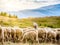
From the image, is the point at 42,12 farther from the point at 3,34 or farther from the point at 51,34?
the point at 3,34

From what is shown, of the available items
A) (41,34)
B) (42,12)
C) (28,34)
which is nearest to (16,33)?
(28,34)

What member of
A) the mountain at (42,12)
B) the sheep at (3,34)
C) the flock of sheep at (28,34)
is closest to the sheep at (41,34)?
the flock of sheep at (28,34)

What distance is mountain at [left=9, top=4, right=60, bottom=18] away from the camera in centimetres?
273

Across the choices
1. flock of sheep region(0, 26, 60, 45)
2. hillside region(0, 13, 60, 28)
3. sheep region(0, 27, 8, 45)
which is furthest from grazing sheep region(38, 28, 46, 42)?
sheep region(0, 27, 8, 45)

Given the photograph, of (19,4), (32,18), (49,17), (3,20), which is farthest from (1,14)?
(49,17)

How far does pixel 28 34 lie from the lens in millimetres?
2672

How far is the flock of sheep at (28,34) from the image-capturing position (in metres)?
2.66

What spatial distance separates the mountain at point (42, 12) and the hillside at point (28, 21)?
0.23 feet

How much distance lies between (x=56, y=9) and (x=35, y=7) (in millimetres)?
364

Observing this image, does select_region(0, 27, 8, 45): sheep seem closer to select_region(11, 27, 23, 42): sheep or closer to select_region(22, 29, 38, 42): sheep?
select_region(11, 27, 23, 42): sheep

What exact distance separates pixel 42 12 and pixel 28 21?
0.29 meters

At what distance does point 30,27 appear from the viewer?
2689mm

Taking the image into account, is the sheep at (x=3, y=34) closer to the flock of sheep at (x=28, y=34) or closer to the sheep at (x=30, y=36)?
the flock of sheep at (x=28, y=34)

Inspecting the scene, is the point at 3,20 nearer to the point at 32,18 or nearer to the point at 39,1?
the point at 32,18
